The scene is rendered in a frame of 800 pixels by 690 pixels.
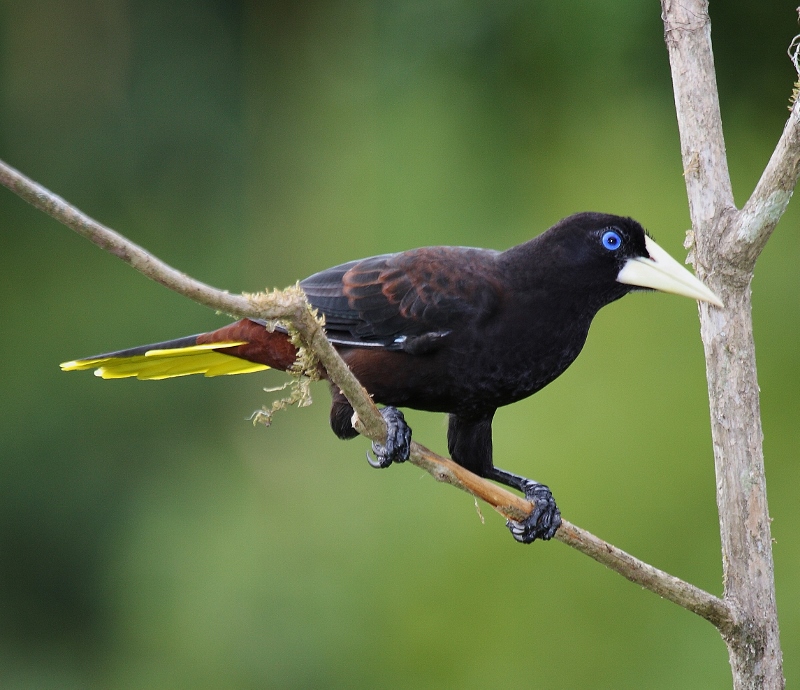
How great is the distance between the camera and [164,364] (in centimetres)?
293

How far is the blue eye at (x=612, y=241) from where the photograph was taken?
262 cm

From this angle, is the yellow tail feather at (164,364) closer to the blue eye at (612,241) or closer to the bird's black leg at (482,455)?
the bird's black leg at (482,455)

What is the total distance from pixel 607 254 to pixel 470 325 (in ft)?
1.34

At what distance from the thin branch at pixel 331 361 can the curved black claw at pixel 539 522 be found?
0.07 meters

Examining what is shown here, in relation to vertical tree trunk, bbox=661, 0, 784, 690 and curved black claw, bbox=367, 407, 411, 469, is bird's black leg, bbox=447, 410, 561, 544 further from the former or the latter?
vertical tree trunk, bbox=661, 0, 784, 690

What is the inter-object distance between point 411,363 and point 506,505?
0.45 metres

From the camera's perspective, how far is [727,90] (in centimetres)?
482

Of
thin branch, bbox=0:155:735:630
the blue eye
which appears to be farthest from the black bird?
thin branch, bbox=0:155:735:630

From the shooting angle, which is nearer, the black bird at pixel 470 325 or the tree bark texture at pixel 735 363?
the tree bark texture at pixel 735 363

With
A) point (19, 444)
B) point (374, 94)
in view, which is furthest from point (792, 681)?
point (19, 444)

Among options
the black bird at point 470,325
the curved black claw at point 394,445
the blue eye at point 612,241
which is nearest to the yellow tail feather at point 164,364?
the black bird at point 470,325

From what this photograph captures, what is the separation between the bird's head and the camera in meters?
2.61

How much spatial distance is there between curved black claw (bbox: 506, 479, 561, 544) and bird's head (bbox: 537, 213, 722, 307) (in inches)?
23.0

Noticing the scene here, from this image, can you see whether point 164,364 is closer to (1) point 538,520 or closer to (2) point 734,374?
(1) point 538,520
